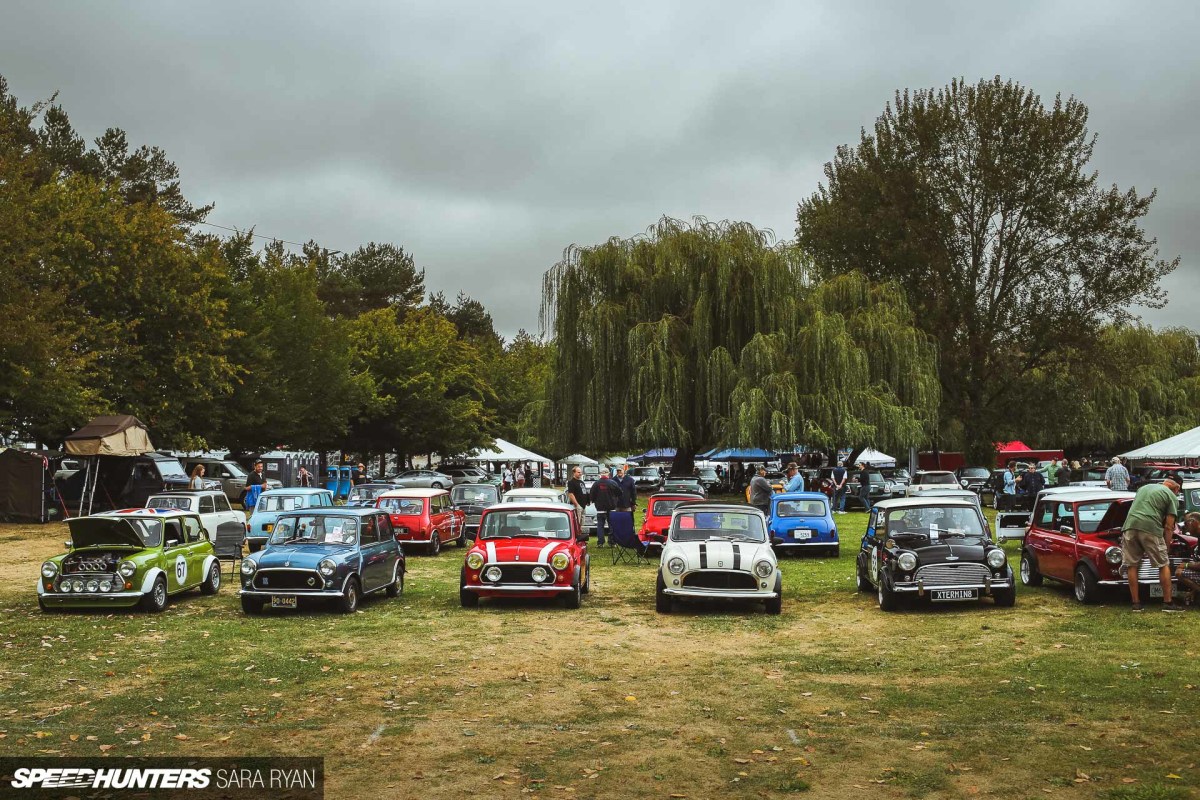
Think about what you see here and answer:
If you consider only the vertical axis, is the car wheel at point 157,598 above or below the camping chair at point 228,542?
below

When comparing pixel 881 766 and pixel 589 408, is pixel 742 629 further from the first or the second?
pixel 589 408

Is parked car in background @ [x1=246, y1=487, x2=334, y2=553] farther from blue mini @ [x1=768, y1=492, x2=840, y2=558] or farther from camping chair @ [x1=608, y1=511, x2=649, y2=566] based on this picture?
blue mini @ [x1=768, y1=492, x2=840, y2=558]

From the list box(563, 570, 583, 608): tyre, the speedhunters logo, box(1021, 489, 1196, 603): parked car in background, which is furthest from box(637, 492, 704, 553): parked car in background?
the speedhunters logo

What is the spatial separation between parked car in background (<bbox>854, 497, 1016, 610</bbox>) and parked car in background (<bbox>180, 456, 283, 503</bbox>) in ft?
109

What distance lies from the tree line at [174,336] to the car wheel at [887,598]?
78.1 ft

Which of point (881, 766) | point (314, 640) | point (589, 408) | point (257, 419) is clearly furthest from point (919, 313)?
point (881, 766)

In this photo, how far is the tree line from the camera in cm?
3234

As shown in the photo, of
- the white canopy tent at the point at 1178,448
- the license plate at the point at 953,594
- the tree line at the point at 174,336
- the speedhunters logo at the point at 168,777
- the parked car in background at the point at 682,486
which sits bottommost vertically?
the speedhunters logo at the point at 168,777

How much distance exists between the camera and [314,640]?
1302 cm

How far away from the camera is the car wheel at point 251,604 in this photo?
15.2m

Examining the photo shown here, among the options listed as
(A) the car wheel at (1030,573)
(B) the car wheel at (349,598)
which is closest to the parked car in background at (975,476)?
(A) the car wheel at (1030,573)

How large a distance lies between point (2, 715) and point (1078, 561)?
13.4 metres

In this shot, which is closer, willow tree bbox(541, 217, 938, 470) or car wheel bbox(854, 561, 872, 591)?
car wheel bbox(854, 561, 872, 591)

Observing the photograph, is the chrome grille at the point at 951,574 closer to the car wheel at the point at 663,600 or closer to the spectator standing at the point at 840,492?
the car wheel at the point at 663,600
